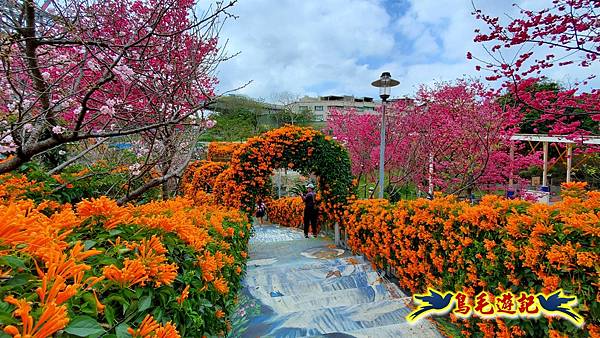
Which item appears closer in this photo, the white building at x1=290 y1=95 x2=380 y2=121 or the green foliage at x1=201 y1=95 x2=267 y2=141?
the green foliage at x1=201 y1=95 x2=267 y2=141

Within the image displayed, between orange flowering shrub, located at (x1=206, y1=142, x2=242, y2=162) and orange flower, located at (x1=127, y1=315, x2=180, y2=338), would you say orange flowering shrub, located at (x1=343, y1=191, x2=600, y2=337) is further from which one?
orange flowering shrub, located at (x1=206, y1=142, x2=242, y2=162)

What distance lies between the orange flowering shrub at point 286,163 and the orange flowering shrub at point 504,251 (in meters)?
2.41

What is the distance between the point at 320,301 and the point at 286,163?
10.3ft

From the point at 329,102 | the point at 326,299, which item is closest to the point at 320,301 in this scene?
the point at 326,299

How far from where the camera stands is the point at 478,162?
6426 mm

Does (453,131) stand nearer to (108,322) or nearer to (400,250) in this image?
(400,250)

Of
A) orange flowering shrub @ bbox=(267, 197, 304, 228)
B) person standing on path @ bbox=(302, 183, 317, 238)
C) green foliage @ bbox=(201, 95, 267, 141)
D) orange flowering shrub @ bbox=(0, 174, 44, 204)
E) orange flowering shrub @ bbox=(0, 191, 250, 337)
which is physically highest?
green foliage @ bbox=(201, 95, 267, 141)

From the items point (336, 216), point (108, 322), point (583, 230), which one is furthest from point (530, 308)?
point (336, 216)

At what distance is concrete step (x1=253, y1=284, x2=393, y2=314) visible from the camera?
3262mm

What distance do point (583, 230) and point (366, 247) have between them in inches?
119

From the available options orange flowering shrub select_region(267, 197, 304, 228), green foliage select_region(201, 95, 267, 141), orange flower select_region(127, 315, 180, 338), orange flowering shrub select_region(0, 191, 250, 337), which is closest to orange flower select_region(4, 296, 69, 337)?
orange flowering shrub select_region(0, 191, 250, 337)

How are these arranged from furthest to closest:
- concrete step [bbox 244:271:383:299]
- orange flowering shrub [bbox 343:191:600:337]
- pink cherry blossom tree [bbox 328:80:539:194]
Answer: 1. pink cherry blossom tree [bbox 328:80:539:194]
2. concrete step [bbox 244:271:383:299]
3. orange flowering shrub [bbox 343:191:600:337]

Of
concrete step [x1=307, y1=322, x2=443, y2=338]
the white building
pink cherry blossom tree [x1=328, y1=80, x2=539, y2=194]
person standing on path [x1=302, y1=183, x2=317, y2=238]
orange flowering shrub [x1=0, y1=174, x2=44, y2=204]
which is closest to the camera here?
orange flowering shrub [x1=0, y1=174, x2=44, y2=204]

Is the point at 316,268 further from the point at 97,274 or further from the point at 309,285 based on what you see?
the point at 97,274
